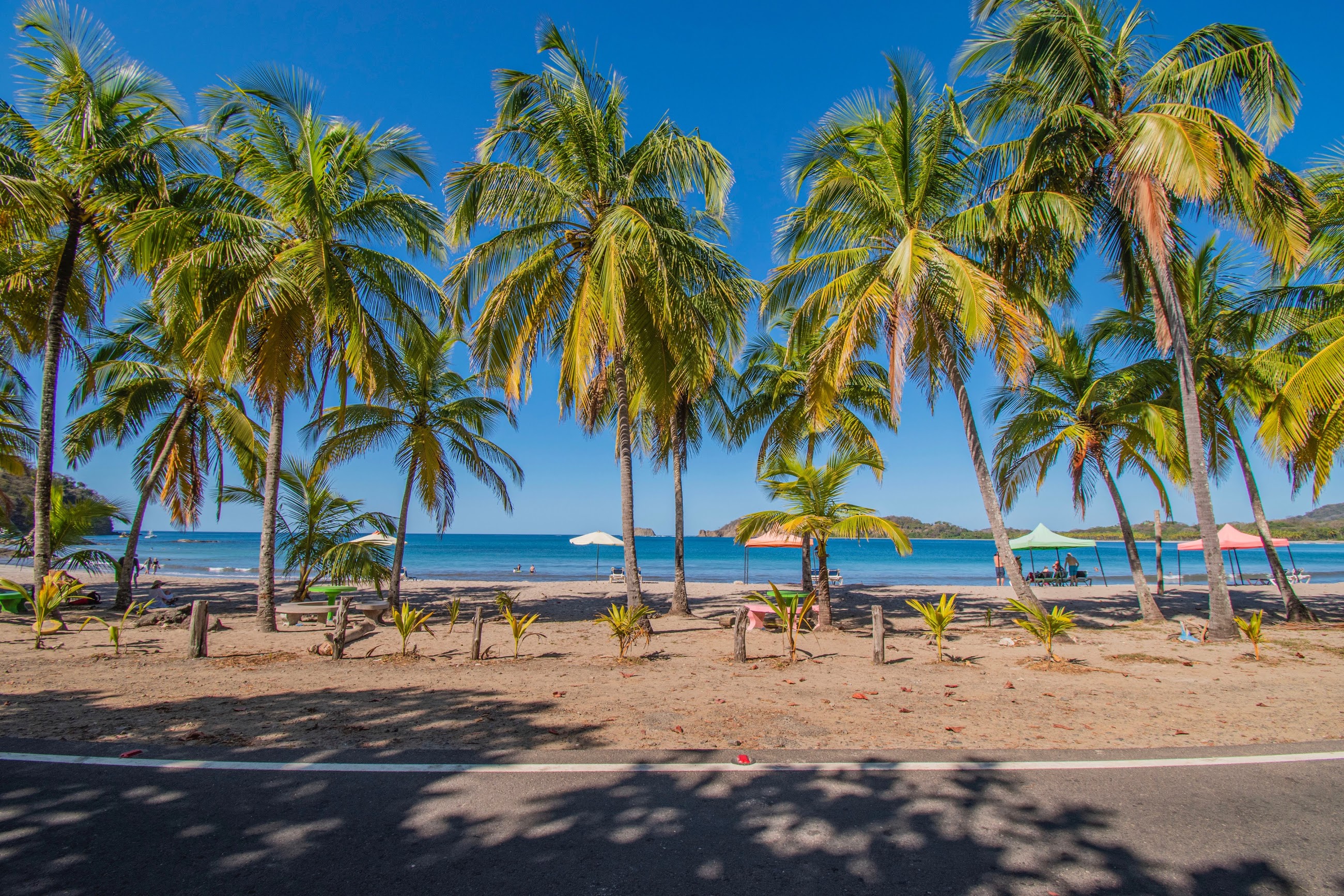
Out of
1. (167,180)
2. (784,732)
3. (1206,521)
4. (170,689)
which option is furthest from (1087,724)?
(167,180)

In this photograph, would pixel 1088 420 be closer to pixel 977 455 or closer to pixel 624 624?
pixel 977 455

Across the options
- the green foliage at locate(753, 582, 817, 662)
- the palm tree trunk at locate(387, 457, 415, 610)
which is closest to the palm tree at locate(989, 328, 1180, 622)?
the green foliage at locate(753, 582, 817, 662)

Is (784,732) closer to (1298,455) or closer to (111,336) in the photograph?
(1298,455)

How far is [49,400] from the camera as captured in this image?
10.9m

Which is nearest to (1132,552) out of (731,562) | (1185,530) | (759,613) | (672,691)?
(759,613)

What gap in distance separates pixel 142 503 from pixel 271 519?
6.97 m

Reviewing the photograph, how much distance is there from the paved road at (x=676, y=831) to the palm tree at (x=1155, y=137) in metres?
8.40

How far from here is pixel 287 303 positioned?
9.58 metres

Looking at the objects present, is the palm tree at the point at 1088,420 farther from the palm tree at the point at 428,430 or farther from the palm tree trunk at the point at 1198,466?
the palm tree at the point at 428,430

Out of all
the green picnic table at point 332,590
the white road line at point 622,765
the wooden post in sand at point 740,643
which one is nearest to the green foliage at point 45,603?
the green picnic table at point 332,590

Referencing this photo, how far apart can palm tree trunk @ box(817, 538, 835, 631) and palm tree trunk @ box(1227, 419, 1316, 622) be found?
30.6 feet

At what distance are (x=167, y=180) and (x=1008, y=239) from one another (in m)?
15.6

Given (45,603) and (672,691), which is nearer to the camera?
(672,691)

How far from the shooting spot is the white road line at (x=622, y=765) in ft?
13.3
